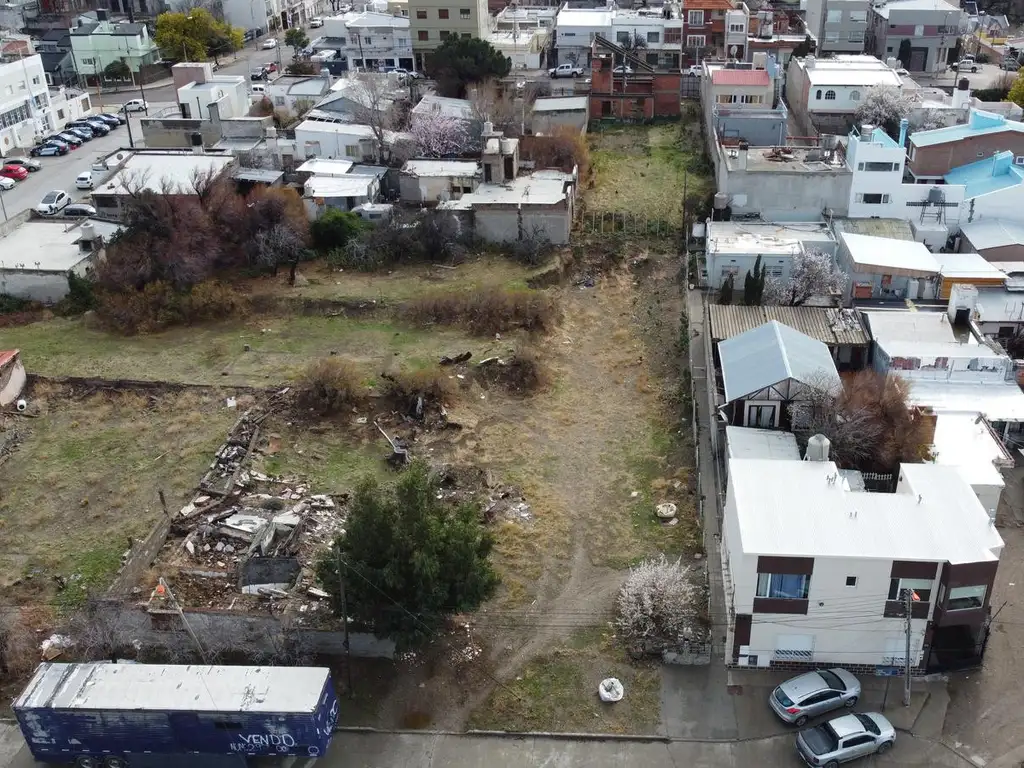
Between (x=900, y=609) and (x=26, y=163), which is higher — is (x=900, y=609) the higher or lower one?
the lower one

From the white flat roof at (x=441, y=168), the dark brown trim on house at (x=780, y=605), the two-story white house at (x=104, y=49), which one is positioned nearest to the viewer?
the dark brown trim on house at (x=780, y=605)

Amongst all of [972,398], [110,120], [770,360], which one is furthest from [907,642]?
[110,120]

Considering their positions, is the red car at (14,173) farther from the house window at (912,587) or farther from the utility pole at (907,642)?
the utility pole at (907,642)

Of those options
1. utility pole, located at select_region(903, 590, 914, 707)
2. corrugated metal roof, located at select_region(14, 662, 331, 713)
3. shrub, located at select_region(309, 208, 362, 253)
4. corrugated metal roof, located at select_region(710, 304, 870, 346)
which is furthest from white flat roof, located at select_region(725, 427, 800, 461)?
shrub, located at select_region(309, 208, 362, 253)

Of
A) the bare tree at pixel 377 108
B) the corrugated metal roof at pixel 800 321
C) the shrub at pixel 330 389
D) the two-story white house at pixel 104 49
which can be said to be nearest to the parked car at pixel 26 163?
the bare tree at pixel 377 108

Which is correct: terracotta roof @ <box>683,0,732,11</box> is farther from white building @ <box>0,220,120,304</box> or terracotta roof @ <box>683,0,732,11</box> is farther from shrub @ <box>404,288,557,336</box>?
white building @ <box>0,220,120,304</box>

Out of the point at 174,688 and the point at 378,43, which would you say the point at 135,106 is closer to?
the point at 378,43
